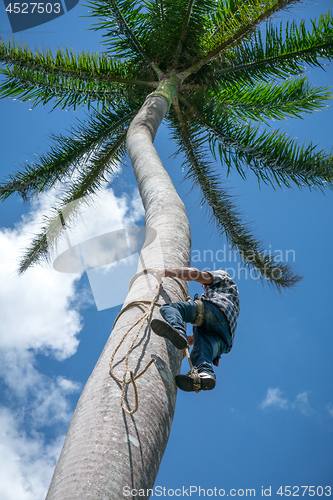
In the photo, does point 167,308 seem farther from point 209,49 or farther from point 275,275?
point 209,49

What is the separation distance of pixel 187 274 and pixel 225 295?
19.9 inches

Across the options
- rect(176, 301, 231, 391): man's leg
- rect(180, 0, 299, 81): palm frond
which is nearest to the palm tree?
rect(180, 0, 299, 81): palm frond

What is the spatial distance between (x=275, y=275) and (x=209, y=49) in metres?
4.47

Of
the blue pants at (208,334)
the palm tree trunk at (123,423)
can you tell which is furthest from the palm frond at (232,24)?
the blue pants at (208,334)

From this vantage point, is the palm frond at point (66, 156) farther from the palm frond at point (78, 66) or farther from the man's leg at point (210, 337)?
the man's leg at point (210, 337)

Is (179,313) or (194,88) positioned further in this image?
(194,88)

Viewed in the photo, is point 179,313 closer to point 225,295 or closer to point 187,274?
point 187,274

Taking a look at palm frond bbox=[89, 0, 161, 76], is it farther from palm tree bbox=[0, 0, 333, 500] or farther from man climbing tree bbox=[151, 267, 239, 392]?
man climbing tree bbox=[151, 267, 239, 392]

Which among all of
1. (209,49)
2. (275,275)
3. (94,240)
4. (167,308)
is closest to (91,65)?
(209,49)

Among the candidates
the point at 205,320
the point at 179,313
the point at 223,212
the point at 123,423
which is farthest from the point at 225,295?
the point at 223,212

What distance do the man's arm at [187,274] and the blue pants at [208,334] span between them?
188mm

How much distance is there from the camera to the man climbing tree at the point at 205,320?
2.12 meters

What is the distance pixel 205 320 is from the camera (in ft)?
8.87

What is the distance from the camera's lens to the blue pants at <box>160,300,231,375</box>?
2.47 metres
